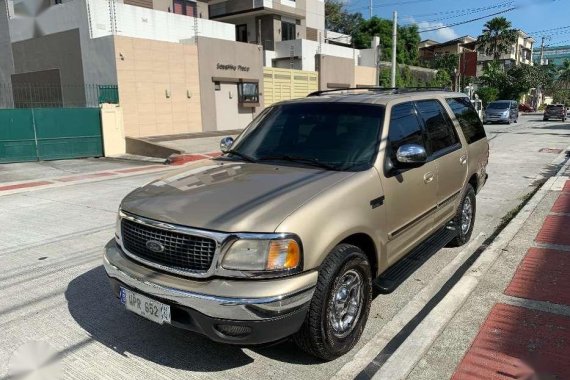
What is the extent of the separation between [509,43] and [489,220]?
77329 millimetres

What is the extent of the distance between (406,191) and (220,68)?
20232 millimetres

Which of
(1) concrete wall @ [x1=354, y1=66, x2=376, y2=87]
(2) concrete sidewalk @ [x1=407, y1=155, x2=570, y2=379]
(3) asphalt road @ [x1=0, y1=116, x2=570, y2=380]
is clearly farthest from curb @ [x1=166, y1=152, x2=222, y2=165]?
(1) concrete wall @ [x1=354, y1=66, x2=376, y2=87]

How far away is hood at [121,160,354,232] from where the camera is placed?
9.33 ft

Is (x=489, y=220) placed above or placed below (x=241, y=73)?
below

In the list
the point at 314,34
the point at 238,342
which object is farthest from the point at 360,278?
the point at 314,34

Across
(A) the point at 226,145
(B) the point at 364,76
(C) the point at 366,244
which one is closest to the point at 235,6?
(B) the point at 364,76

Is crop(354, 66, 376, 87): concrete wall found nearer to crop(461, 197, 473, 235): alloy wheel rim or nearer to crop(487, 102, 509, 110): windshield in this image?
crop(487, 102, 509, 110): windshield

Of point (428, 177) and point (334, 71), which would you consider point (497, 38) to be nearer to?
point (334, 71)

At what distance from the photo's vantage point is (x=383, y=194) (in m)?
3.61

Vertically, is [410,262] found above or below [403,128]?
below

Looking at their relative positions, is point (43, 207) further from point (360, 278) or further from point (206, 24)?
point (206, 24)

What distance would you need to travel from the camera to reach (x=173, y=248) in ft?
9.74

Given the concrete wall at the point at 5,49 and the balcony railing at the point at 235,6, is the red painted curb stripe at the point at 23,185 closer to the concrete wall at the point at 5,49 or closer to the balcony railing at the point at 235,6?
the concrete wall at the point at 5,49

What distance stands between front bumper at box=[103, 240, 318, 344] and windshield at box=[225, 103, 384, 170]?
1.19 meters
